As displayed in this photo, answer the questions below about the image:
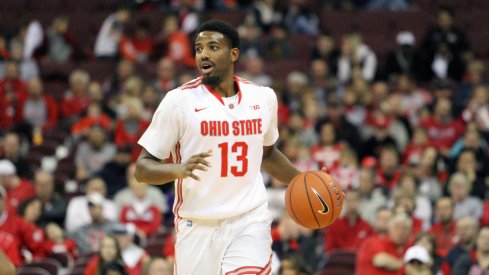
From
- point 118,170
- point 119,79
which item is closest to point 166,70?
point 119,79

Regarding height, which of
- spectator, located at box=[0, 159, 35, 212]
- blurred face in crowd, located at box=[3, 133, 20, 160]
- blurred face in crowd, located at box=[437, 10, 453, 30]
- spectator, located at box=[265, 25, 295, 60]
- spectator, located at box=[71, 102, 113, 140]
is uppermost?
blurred face in crowd, located at box=[437, 10, 453, 30]

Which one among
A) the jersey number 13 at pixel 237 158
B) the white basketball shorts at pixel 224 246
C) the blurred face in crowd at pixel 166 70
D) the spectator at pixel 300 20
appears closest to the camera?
the white basketball shorts at pixel 224 246

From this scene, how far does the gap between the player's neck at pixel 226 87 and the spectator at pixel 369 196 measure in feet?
19.2

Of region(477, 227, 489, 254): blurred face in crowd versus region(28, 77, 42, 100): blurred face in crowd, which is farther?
region(28, 77, 42, 100): blurred face in crowd

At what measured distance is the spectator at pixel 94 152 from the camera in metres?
14.2

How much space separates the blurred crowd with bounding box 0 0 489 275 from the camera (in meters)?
11.0

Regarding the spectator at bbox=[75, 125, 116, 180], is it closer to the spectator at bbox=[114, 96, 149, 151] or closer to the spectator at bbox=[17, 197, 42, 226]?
the spectator at bbox=[114, 96, 149, 151]

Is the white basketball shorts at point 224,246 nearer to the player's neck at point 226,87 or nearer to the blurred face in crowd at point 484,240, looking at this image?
the player's neck at point 226,87

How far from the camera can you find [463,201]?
1212cm

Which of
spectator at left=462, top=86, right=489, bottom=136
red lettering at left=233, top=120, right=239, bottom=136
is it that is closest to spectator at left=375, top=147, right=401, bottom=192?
spectator at left=462, top=86, right=489, bottom=136

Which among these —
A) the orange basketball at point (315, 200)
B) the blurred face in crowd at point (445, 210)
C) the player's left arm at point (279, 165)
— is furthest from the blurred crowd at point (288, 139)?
the orange basketball at point (315, 200)

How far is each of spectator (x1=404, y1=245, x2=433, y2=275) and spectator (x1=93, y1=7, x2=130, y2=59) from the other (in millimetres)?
8670

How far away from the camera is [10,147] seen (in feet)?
45.8

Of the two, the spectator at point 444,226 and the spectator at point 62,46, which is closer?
the spectator at point 444,226
